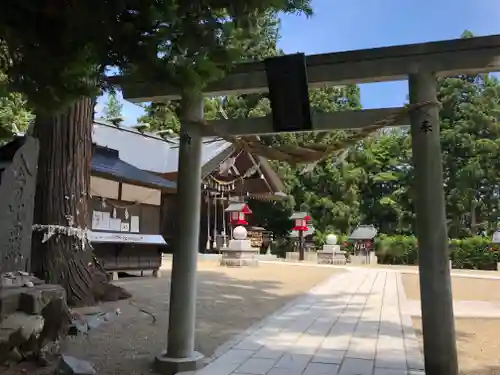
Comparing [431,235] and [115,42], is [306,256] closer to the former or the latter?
[431,235]

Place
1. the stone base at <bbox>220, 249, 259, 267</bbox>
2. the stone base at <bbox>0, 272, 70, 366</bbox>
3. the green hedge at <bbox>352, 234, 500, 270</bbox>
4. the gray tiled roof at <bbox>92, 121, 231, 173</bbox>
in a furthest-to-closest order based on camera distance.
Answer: the green hedge at <bbox>352, 234, 500, 270</bbox>
the gray tiled roof at <bbox>92, 121, 231, 173</bbox>
the stone base at <bbox>220, 249, 259, 267</bbox>
the stone base at <bbox>0, 272, 70, 366</bbox>

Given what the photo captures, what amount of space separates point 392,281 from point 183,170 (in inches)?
397

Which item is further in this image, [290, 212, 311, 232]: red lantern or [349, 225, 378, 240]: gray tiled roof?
[349, 225, 378, 240]: gray tiled roof

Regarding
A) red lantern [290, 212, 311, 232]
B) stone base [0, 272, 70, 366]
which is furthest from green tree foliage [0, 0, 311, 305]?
red lantern [290, 212, 311, 232]

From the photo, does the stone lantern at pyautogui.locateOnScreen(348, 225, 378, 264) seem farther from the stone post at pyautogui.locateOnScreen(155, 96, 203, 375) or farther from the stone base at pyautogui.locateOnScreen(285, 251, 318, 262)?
the stone post at pyautogui.locateOnScreen(155, 96, 203, 375)

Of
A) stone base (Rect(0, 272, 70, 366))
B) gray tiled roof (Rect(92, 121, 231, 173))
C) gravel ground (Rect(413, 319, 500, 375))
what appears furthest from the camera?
gray tiled roof (Rect(92, 121, 231, 173))

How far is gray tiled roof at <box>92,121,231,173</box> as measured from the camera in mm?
17094

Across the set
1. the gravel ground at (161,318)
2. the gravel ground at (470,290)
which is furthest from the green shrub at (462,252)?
the gravel ground at (161,318)

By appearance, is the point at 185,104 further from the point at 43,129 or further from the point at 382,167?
the point at 382,167

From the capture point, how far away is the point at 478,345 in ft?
17.3

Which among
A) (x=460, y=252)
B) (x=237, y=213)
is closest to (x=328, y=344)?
(x=237, y=213)

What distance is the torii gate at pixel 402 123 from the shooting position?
3469 mm

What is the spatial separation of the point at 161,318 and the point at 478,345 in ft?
12.7

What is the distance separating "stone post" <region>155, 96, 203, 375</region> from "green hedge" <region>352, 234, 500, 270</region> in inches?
727
